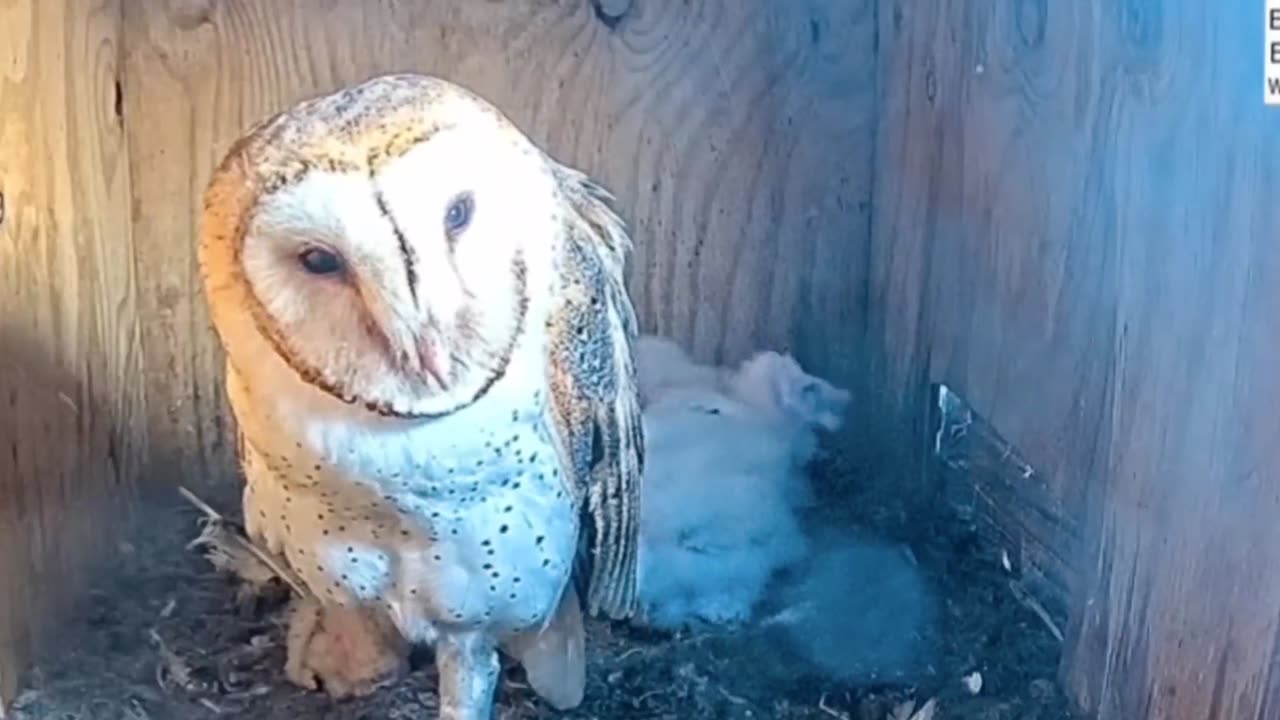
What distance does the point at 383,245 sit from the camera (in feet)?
4.16

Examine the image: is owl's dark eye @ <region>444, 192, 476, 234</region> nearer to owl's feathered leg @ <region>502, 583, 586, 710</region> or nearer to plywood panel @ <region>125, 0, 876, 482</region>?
owl's feathered leg @ <region>502, 583, 586, 710</region>

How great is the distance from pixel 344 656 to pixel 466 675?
0.68ft

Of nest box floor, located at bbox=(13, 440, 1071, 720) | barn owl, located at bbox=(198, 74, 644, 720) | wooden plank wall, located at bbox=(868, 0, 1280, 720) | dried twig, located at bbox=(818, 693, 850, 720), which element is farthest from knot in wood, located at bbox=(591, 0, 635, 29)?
dried twig, located at bbox=(818, 693, 850, 720)

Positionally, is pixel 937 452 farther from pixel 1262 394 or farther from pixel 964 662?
pixel 1262 394

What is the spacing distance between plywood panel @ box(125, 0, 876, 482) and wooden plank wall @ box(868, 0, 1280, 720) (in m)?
0.19

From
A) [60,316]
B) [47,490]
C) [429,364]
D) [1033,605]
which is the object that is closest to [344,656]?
[47,490]

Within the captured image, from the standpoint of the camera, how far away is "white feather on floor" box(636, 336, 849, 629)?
6.34ft

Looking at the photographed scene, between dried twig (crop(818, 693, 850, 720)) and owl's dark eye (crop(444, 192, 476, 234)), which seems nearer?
owl's dark eye (crop(444, 192, 476, 234))

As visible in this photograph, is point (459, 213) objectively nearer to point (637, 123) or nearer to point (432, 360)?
point (432, 360)

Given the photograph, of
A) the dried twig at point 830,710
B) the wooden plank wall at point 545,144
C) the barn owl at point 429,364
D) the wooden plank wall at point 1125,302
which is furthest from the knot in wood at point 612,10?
the dried twig at point 830,710

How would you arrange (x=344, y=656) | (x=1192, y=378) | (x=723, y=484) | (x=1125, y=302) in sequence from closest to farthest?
(x=1192, y=378), (x=1125, y=302), (x=344, y=656), (x=723, y=484)

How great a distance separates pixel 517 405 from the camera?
4.74 feet

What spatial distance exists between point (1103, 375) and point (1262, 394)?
289 mm

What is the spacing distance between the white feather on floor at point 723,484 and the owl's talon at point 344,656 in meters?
0.28
